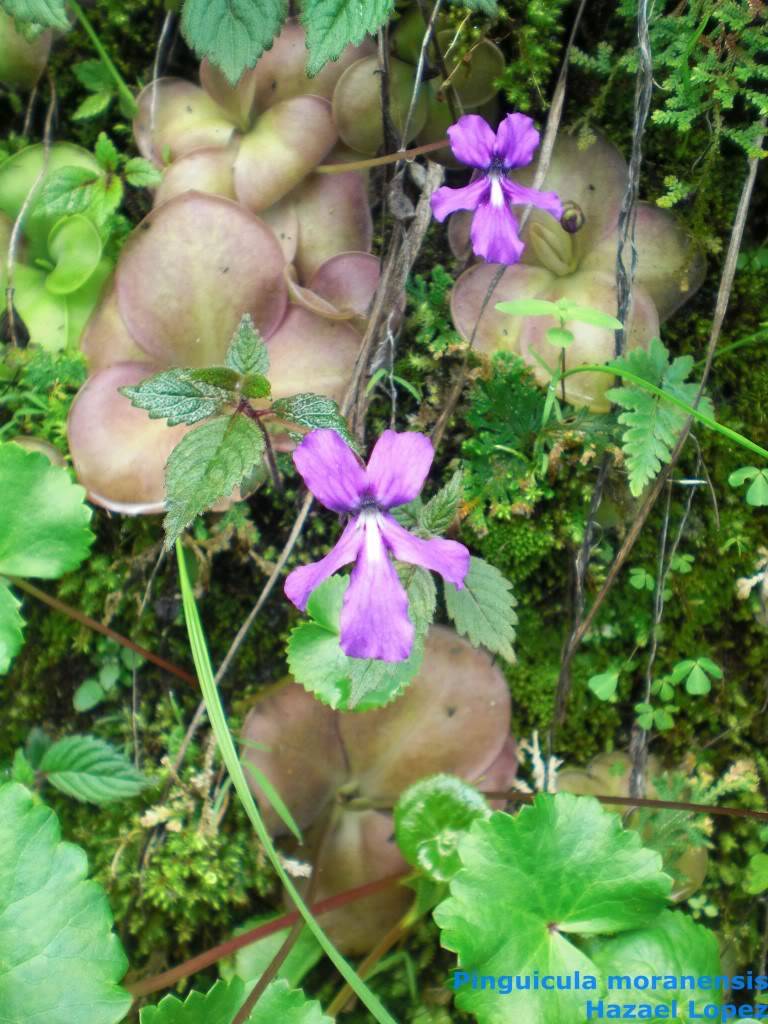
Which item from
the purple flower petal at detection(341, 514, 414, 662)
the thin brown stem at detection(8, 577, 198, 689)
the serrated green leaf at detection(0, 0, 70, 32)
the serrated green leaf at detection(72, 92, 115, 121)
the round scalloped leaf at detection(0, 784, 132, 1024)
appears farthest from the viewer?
the serrated green leaf at detection(72, 92, 115, 121)

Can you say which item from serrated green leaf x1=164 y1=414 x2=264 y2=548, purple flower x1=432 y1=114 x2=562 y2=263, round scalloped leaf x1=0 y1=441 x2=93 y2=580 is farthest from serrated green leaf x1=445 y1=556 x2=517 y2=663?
round scalloped leaf x1=0 y1=441 x2=93 y2=580

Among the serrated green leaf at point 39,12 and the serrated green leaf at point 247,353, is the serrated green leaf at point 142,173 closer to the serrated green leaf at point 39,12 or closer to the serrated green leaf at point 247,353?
the serrated green leaf at point 39,12

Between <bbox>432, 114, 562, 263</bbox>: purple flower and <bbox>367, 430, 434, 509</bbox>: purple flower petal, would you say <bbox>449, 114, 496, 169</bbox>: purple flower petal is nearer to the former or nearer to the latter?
<bbox>432, 114, 562, 263</bbox>: purple flower

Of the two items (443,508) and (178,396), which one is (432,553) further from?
(178,396)

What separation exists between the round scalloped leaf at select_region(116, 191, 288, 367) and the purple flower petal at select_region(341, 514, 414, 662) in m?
0.64

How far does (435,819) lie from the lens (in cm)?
150

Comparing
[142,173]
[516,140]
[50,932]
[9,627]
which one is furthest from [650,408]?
[50,932]

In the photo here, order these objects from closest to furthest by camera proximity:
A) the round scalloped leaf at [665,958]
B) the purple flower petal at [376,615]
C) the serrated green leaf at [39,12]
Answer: the purple flower petal at [376,615]
the round scalloped leaf at [665,958]
the serrated green leaf at [39,12]

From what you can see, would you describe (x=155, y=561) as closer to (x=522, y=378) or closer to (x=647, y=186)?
(x=522, y=378)

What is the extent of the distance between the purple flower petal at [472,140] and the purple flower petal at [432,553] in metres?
0.72

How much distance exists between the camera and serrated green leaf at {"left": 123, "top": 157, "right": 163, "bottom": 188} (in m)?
1.65

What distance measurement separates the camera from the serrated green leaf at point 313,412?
4.25 feet

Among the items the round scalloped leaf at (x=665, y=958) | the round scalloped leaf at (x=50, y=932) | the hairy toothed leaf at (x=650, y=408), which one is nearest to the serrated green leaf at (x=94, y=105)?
the hairy toothed leaf at (x=650, y=408)

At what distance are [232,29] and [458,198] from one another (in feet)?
1.73
